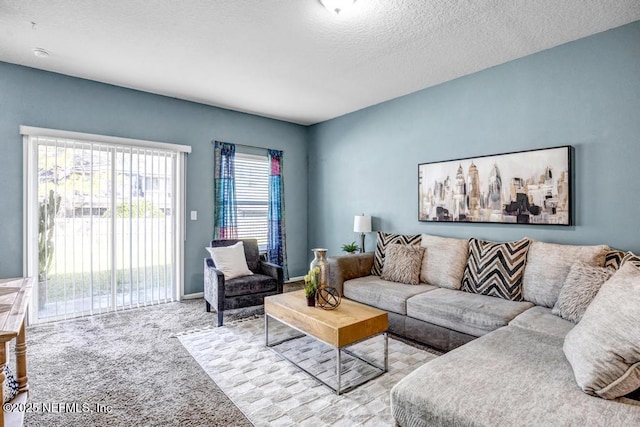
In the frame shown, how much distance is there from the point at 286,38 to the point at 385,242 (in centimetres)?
249

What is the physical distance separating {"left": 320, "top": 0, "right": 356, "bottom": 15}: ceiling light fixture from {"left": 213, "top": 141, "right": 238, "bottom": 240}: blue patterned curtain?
2890 millimetres

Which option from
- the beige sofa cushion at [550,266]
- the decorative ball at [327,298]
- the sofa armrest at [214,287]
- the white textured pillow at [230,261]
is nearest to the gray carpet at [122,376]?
the sofa armrest at [214,287]

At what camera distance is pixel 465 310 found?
268 cm

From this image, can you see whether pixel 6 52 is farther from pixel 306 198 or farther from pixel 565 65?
pixel 565 65

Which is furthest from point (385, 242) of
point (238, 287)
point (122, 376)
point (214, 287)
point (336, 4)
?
point (122, 376)

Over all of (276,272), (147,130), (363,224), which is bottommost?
(276,272)

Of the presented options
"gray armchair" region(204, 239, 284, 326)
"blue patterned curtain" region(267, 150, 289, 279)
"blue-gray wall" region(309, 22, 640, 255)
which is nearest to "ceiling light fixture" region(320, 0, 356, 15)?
"blue-gray wall" region(309, 22, 640, 255)

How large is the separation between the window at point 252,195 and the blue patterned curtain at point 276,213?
0.07m

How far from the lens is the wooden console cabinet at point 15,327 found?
135 centimetres

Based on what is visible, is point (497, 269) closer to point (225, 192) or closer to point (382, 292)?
point (382, 292)

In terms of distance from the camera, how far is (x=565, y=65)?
2971mm

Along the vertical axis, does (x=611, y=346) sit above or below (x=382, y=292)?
above

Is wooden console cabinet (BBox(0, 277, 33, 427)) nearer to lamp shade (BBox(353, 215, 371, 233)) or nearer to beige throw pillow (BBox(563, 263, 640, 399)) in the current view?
beige throw pillow (BBox(563, 263, 640, 399))

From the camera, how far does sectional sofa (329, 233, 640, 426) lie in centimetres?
134
